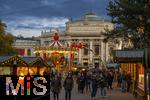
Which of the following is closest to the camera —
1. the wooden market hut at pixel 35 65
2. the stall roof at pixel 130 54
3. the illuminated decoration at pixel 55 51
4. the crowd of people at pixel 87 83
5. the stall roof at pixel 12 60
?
the stall roof at pixel 130 54

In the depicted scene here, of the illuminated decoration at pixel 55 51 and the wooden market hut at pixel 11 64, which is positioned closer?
the wooden market hut at pixel 11 64

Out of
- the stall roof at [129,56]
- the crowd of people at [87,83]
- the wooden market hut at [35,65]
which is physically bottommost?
the crowd of people at [87,83]

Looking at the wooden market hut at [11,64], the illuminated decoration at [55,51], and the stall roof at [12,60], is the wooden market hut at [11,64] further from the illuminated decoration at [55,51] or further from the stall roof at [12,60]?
the illuminated decoration at [55,51]

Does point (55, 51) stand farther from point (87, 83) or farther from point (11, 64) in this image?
point (11, 64)

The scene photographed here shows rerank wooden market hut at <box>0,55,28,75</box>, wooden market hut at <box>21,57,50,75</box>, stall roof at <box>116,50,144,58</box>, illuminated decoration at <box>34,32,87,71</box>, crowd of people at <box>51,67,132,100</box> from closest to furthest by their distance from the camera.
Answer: stall roof at <box>116,50,144,58</box> < crowd of people at <box>51,67,132,100</box> < wooden market hut at <box>0,55,28,75</box> < wooden market hut at <box>21,57,50,75</box> < illuminated decoration at <box>34,32,87,71</box>

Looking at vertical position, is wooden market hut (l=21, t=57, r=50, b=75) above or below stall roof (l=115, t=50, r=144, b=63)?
below

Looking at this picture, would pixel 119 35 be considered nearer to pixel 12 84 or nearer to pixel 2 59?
pixel 2 59

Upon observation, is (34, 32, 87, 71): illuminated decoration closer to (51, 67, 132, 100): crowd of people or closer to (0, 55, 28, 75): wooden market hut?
(0, 55, 28, 75): wooden market hut

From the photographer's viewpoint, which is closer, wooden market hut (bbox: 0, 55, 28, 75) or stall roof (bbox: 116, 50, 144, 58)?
stall roof (bbox: 116, 50, 144, 58)

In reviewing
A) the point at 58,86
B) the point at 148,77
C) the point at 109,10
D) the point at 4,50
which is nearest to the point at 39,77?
the point at 148,77

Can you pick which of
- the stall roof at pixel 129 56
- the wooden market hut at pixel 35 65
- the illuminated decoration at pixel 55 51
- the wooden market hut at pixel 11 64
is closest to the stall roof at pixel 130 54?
the stall roof at pixel 129 56

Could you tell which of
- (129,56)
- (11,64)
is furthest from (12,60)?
(129,56)

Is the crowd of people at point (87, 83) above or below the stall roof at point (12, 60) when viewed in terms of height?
below

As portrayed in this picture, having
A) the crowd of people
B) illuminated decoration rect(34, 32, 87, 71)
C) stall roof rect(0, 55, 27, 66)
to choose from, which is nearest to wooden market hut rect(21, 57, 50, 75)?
stall roof rect(0, 55, 27, 66)
